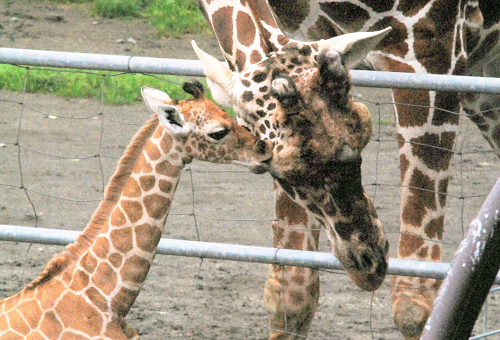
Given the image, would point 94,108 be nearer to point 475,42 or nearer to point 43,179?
point 43,179

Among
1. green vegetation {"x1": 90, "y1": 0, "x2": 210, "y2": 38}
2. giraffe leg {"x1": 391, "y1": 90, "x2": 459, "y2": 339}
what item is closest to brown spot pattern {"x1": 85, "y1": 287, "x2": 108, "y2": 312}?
giraffe leg {"x1": 391, "y1": 90, "x2": 459, "y2": 339}

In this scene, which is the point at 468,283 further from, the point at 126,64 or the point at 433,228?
the point at 433,228

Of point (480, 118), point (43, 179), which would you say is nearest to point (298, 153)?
point (480, 118)

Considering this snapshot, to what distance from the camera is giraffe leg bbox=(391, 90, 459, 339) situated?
3.21 m

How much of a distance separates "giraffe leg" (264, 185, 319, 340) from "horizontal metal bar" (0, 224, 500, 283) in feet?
1.64

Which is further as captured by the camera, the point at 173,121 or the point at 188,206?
the point at 188,206

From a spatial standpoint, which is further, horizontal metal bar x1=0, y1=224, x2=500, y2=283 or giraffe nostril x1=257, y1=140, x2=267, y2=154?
horizontal metal bar x1=0, y1=224, x2=500, y2=283

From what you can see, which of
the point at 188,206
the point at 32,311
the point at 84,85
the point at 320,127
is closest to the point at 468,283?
the point at 320,127

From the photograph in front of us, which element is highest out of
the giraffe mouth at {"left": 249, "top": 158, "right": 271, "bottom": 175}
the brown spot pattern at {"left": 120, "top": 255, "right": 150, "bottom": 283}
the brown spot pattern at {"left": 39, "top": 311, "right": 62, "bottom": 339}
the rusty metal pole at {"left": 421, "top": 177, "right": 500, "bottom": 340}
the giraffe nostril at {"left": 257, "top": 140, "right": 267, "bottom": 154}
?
the rusty metal pole at {"left": 421, "top": 177, "right": 500, "bottom": 340}

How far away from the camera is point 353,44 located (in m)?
2.51

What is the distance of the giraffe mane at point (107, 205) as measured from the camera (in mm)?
2693

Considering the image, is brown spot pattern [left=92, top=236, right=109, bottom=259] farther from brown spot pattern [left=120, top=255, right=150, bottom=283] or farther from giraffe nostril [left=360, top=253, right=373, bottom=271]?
giraffe nostril [left=360, top=253, right=373, bottom=271]

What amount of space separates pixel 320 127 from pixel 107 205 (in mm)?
852

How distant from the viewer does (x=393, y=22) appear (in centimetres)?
324
